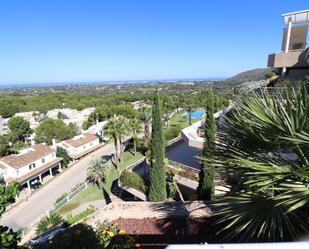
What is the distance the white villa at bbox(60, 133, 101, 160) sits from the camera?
3606 cm

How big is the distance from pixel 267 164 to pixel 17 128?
5152 cm

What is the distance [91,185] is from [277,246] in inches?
Answer: 1007

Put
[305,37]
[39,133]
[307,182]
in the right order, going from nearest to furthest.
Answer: [307,182], [305,37], [39,133]

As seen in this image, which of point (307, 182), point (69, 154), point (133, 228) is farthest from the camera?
point (69, 154)

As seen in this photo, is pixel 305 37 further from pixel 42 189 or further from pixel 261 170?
pixel 42 189

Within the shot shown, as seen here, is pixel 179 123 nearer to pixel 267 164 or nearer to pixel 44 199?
pixel 44 199

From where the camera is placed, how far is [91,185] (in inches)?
993

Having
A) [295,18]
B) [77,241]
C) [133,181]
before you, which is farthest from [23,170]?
[295,18]

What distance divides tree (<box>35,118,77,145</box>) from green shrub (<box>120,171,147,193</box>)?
29393 millimetres

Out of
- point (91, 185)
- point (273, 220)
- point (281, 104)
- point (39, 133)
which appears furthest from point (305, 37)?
point (39, 133)

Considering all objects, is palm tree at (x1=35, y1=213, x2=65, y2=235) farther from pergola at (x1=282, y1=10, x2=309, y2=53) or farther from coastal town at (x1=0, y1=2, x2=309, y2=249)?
pergola at (x1=282, y1=10, x2=309, y2=53)

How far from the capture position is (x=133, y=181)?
17.8 m

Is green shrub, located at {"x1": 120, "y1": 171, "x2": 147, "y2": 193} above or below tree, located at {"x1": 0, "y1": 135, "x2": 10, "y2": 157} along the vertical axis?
above

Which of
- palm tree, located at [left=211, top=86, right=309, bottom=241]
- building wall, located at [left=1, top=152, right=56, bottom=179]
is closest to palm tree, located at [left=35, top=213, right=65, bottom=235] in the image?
building wall, located at [left=1, top=152, right=56, bottom=179]
